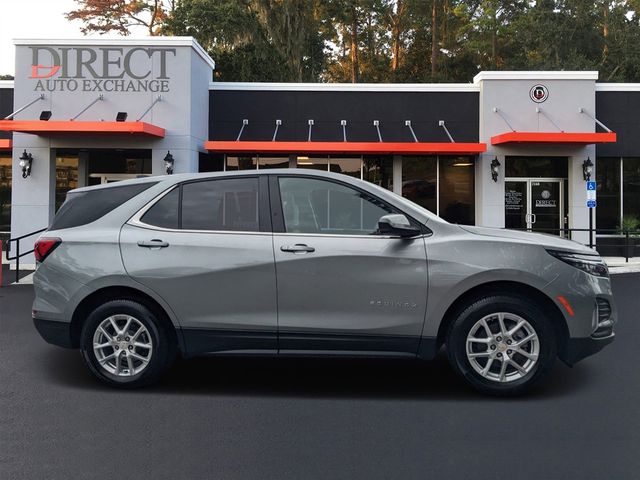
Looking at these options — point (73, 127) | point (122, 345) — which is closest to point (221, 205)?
point (122, 345)

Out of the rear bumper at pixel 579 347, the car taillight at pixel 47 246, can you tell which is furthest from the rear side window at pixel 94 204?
the rear bumper at pixel 579 347

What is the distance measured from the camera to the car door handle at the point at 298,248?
17.7ft

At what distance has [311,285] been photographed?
538 cm

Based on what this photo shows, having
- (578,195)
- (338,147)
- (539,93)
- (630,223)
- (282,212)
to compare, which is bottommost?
(282,212)

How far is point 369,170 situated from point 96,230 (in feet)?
52.7

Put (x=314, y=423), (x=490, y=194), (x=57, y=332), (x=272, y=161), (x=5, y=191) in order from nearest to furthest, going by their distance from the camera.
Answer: (x=314, y=423) < (x=57, y=332) < (x=490, y=194) < (x=272, y=161) < (x=5, y=191)

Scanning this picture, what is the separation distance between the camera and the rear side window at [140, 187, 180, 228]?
18.6ft

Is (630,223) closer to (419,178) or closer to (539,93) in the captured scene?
(539,93)

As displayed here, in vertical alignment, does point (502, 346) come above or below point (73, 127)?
below

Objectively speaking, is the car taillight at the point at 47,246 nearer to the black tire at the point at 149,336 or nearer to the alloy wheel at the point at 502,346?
the black tire at the point at 149,336

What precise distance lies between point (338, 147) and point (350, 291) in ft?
47.5

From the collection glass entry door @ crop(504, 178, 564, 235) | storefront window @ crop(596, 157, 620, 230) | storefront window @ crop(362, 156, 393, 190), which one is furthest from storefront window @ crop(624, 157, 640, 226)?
storefront window @ crop(362, 156, 393, 190)

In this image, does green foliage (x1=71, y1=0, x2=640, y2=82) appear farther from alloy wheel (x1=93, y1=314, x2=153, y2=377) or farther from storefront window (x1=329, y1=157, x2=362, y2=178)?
alloy wheel (x1=93, y1=314, x2=153, y2=377)

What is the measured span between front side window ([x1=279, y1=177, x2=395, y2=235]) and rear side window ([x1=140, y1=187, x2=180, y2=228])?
927 millimetres
